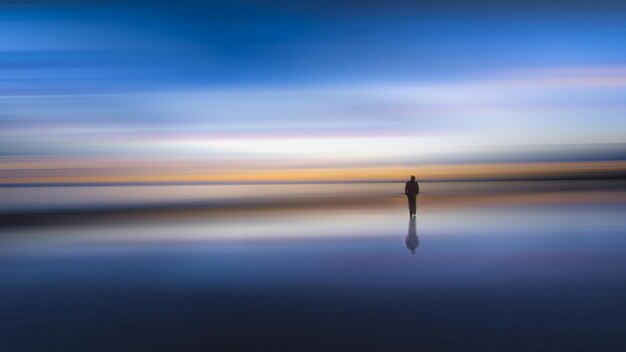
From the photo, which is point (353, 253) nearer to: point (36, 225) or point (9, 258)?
point (9, 258)

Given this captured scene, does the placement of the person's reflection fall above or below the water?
above

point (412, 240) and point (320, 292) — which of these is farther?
point (412, 240)

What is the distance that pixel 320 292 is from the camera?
6.76 m

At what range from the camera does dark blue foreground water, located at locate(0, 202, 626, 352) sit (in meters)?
4.92

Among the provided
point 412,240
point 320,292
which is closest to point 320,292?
point 320,292

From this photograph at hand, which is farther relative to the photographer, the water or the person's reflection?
the person's reflection

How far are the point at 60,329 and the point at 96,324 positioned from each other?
32 cm

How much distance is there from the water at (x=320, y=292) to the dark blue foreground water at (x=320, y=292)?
2 centimetres

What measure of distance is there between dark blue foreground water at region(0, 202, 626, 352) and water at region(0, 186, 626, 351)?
0.08 feet

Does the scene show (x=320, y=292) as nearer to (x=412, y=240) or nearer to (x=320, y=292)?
(x=320, y=292)

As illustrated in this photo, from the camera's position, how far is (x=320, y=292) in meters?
6.76

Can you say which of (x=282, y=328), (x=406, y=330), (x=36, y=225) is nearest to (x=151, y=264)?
(x=282, y=328)

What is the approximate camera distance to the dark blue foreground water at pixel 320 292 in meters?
4.92

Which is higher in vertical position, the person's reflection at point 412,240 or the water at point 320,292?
the person's reflection at point 412,240
